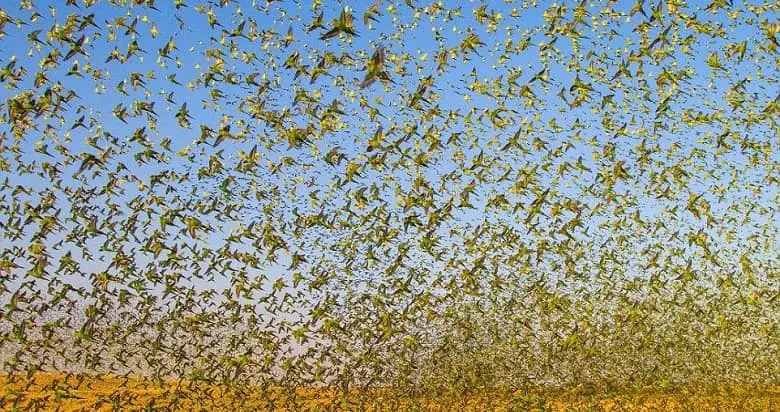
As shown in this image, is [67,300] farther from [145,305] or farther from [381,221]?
[381,221]

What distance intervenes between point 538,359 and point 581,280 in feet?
5.44

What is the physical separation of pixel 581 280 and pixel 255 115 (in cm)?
588

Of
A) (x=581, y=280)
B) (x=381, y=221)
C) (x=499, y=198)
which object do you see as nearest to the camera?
(x=499, y=198)

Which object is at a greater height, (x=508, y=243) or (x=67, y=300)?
(x=67, y=300)

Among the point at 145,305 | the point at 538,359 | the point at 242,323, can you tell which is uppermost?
the point at 145,305

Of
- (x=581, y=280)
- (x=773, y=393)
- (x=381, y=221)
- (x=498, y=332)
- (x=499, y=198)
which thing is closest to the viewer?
(x=499, y=198)

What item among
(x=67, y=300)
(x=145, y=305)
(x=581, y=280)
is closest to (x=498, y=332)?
(x=581, y=280)

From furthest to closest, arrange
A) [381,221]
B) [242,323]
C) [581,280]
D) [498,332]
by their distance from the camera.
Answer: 1. [498,332]
2. [581,280]
3. [242,323]
4. [381,221]

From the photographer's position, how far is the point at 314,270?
Answer: 10.6 meters

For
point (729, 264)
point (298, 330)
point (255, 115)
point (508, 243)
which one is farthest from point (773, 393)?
point (255, 115)

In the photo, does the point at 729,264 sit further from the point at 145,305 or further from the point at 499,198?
the point at 145,305

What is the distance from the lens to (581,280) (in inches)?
480

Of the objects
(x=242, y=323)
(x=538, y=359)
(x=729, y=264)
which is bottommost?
(x=538, y=359)

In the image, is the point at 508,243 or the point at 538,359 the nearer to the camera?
the point at 508,243
